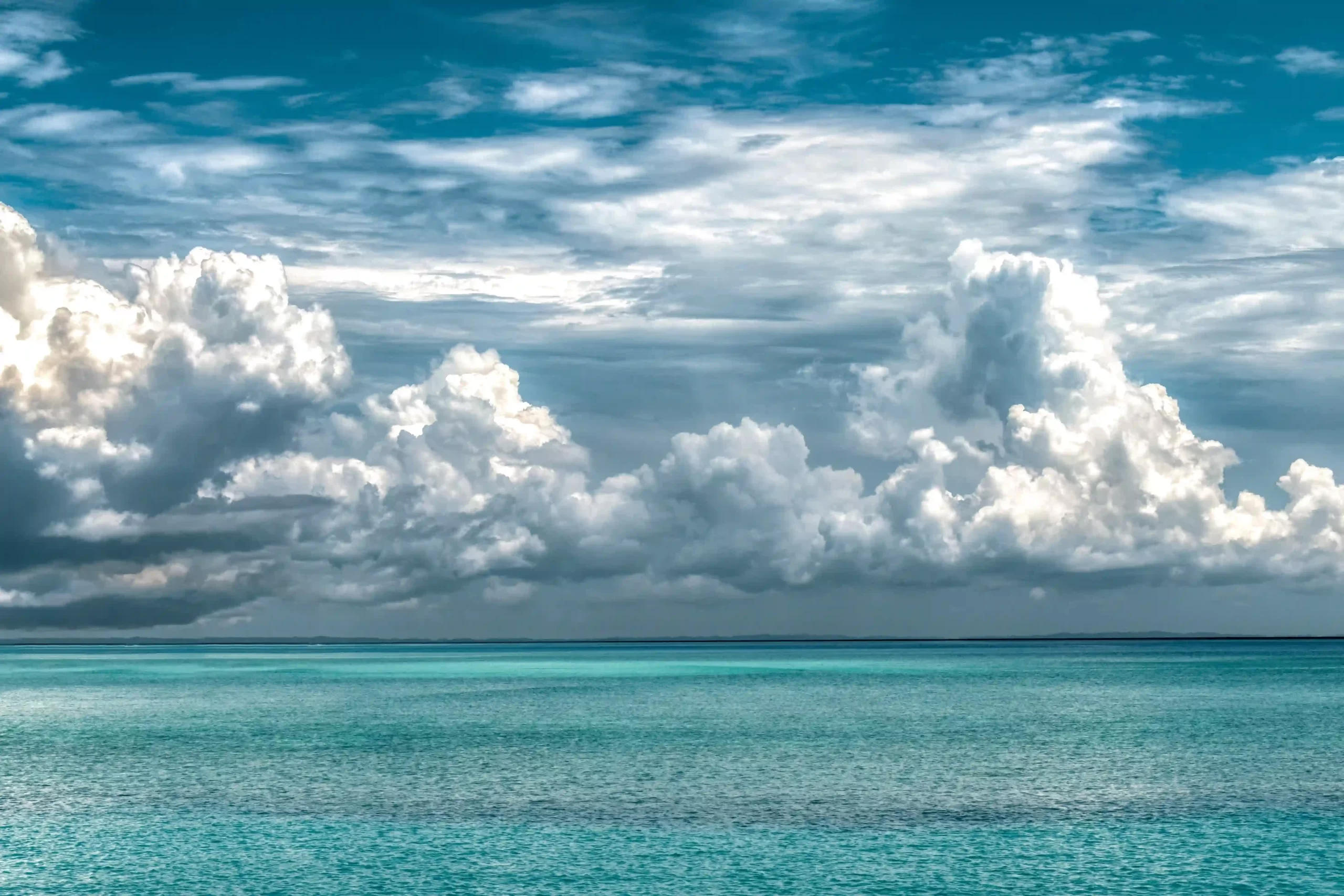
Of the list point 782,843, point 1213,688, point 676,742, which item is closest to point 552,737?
point 676,742

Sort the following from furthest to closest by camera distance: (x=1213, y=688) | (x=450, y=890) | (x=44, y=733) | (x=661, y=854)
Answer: (x=1213, y=688), (x=44, y=733), (x=661, y=854), (x=450, y=890)

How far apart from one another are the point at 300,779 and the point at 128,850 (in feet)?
58.3

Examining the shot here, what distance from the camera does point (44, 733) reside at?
91938 millimetres

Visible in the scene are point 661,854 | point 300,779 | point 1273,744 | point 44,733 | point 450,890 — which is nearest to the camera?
point 450,890

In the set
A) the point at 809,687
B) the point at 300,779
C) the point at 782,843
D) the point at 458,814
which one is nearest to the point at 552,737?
the point at 300,779

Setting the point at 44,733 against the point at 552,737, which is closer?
the point at 552,737

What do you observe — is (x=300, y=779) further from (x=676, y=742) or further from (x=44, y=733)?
(x=44, y=733)

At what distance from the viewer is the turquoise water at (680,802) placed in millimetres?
41562

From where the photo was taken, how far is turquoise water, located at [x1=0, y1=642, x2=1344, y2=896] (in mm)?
41562

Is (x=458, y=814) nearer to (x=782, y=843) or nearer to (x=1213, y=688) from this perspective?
(x=782, y=843)

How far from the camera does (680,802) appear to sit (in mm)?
55062

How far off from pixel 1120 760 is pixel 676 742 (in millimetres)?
25036

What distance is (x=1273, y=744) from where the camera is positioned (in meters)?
78.7

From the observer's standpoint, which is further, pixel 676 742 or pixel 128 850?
pixel 676 742
